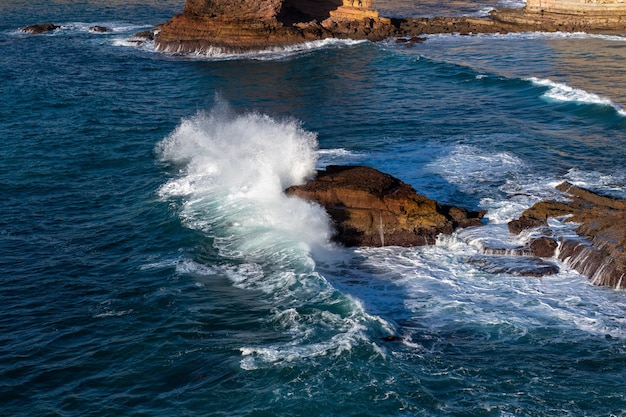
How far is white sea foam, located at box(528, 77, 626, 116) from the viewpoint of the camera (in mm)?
33434

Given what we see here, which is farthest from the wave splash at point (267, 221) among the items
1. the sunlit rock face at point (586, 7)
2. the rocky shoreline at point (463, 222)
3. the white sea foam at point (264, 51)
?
the sunlit rock face at point (586, 7)

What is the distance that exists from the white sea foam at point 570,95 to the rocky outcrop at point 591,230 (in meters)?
11.6

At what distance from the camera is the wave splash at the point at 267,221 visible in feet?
53.2

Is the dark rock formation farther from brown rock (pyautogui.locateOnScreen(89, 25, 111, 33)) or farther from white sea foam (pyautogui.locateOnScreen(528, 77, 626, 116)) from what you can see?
white sea foam (pyautogui.locateOnScreen(528, 77, 626, 116))

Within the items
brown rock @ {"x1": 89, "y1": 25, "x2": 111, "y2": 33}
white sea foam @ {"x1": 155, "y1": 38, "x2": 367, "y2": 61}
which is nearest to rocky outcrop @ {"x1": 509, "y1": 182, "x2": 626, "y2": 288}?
white sea foam @ {"x1": 155, "y1": 38, "x2": 367, "y2": 61}

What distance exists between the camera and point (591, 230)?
19828 millimetres

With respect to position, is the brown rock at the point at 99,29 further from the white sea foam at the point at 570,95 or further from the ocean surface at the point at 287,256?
the white sea foam at the point at 570,95

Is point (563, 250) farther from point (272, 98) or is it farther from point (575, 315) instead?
point (272, 98)

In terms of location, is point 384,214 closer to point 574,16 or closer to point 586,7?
point 574,16

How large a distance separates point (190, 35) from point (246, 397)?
40.3m

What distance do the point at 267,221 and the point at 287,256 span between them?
7.87ft

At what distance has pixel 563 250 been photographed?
63.8 feet

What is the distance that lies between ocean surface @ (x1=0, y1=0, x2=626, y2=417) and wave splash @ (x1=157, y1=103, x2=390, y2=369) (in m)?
0.08

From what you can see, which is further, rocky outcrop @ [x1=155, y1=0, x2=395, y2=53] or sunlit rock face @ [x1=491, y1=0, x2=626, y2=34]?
sunlit rock face @ [x1=491, y1=0, x2=626, y2=34]
